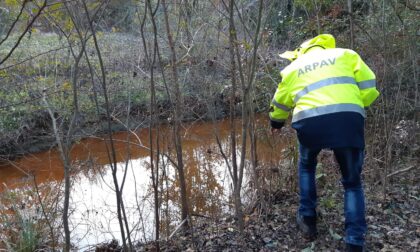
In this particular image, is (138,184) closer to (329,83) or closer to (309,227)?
(309,227)

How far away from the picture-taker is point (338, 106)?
2594 millimetres

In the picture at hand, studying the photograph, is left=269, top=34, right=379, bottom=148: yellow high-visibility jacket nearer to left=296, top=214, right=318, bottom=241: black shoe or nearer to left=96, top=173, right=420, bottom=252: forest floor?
left=296, top=214, right=318, bottom=241: black shoe

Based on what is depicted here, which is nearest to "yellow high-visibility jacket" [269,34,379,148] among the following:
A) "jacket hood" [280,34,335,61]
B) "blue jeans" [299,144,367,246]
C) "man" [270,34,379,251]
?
"man" [270,34,379,251]

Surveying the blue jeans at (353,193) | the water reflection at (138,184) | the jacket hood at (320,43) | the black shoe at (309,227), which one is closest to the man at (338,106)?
Result: the blue jeans at (353,193)

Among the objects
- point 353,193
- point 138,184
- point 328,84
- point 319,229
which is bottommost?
point 138,184

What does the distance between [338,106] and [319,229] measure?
1.26m

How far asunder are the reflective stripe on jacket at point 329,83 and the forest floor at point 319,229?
1.14 meters

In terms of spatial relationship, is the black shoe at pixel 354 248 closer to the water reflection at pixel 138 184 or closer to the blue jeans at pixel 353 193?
the blue jeans at pixel 353 193

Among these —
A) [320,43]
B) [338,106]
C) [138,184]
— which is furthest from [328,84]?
[138,184]

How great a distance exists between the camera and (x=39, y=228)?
4.53 metres

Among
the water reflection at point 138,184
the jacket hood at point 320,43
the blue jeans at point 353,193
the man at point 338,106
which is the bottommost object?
the water reflection at point 138,184

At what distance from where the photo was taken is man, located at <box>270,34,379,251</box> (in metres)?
2.62

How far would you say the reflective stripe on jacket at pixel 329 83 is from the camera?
103 inches

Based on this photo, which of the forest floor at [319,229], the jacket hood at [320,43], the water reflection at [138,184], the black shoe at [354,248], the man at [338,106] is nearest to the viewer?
the man at [338,106]
